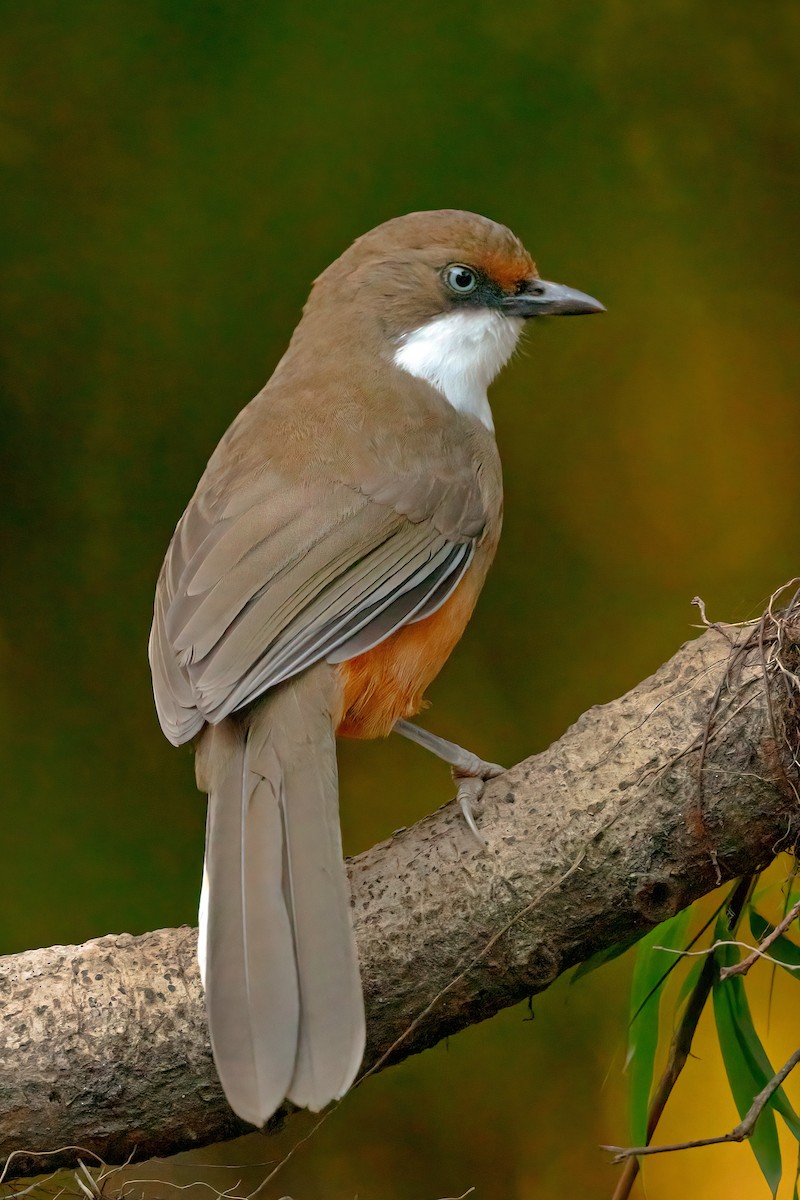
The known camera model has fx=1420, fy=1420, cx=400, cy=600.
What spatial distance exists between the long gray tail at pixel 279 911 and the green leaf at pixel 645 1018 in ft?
2.34

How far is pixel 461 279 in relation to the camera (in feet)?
10.6

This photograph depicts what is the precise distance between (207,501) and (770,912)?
1.36m

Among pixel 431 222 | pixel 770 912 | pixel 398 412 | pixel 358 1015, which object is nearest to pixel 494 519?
pixel 398 412

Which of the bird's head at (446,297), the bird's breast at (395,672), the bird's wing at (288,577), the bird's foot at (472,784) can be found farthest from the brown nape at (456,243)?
the bird's foot at (472,784)

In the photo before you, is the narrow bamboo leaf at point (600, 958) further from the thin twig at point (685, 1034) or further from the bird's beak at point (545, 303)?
the bird's beak at point (545, 303)

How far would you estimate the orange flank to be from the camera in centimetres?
262

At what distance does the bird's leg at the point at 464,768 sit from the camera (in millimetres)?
2395

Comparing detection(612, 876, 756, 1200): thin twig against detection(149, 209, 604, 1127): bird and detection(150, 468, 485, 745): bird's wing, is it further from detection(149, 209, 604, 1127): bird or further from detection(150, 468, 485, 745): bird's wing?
detection(150, 468, 485, 745): bird's wing

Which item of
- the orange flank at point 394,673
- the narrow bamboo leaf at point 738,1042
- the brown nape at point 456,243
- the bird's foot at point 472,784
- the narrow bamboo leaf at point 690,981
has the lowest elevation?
the narrow bamboo leaf at point 738,1042

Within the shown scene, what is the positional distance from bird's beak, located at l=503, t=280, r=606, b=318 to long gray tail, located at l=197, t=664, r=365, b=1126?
1.23 meters

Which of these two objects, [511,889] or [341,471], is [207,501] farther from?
[511,889]

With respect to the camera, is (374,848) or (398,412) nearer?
(374,848)

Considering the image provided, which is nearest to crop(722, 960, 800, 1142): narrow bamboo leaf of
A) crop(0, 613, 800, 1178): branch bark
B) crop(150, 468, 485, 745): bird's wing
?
crop(0, 613, 800, 1178): branch bark

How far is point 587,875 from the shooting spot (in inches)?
88.6
